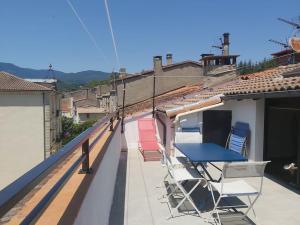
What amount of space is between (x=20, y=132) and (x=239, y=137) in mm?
32064

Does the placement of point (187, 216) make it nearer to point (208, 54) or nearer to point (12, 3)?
point (12, 3)

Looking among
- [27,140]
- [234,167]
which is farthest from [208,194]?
[27,140]

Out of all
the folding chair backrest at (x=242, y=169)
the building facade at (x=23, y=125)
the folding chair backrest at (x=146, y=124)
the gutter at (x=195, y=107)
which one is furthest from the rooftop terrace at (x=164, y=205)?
the building facade at (x=23, y=125)

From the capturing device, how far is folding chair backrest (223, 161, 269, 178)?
193 inches

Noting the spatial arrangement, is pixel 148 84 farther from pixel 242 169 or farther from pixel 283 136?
pixel 242 169

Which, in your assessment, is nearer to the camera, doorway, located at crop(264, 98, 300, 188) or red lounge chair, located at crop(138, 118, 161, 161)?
doorway, located at crop(264, 98, 300, 188)

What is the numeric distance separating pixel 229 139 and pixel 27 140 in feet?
101

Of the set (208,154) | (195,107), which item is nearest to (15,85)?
(195,107)

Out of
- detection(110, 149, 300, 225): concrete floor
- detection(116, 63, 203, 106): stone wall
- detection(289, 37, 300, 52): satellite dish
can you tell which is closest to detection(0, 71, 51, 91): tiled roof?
detection(116, 63, 203, 106): stone wall

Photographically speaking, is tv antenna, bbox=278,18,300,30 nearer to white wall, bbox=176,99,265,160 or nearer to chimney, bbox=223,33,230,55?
chimney, bbox=223,33,230,55

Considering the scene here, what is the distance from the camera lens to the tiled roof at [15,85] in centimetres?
3644

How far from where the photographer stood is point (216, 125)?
422 inches

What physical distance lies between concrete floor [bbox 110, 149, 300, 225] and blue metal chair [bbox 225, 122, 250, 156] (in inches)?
56.0

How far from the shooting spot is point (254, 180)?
7.75 m
